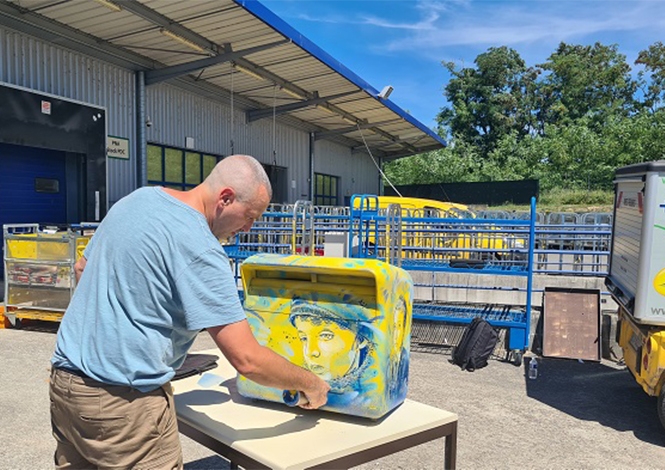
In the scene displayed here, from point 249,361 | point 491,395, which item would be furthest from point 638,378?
point 249,361

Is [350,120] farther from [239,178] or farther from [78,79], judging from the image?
[239,178]

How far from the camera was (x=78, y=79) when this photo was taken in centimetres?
1092

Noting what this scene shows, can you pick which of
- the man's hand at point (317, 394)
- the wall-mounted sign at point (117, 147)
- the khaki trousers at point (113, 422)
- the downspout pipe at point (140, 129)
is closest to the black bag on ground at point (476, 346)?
the man's hand at point (317, 394)

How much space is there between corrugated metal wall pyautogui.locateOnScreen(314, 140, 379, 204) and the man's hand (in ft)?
65.5

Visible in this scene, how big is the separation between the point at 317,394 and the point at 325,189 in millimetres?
21189

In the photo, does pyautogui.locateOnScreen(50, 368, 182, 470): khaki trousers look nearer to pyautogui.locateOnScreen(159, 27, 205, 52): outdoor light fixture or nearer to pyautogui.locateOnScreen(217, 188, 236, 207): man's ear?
pyautogui.locateOnScreen(217, 188, 236, 207): man's ear

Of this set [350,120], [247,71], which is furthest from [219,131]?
[350,120]

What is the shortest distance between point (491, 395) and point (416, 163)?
34.0 m

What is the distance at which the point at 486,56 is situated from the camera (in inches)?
1724

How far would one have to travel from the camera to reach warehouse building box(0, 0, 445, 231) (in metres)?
9.67

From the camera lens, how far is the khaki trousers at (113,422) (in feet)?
5.75

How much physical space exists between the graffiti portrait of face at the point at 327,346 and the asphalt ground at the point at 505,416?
74.8 inches

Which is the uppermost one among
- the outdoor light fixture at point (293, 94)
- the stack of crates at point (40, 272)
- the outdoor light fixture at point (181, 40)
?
the outdoor light fixture at point (181, 40)

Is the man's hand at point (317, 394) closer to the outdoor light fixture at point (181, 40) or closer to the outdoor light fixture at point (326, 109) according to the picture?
the outdoor light fixture at point (181, 40)
